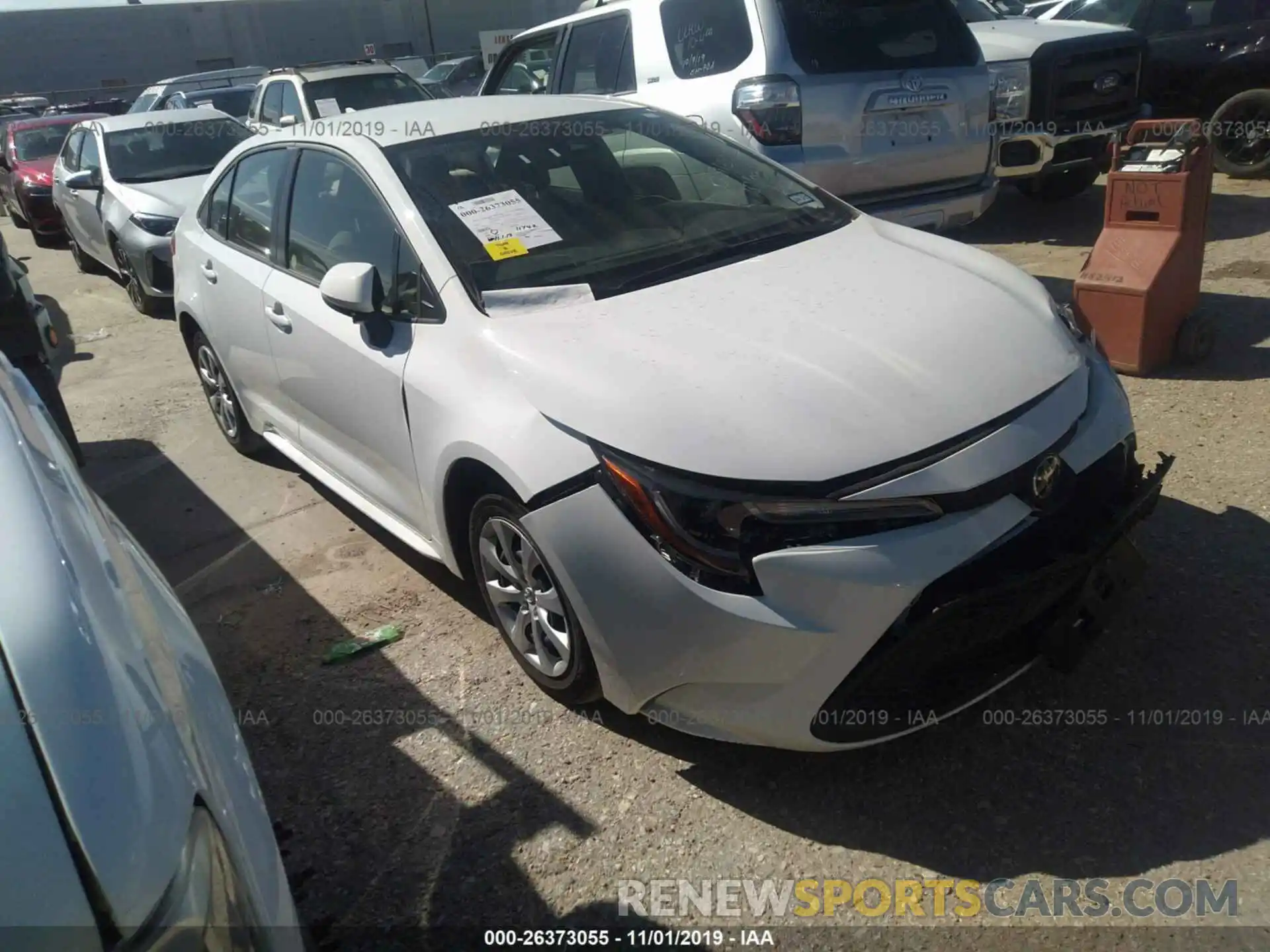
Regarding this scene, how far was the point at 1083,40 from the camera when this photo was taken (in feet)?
25.6

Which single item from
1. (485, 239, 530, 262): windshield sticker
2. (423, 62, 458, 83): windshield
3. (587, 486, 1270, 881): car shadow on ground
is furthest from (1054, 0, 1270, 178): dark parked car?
(423, 62, 458, 83): windshield

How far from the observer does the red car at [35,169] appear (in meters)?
12.6

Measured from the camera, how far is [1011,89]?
778 centimetres

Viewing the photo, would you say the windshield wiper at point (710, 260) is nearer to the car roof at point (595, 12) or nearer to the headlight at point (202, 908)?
the headlight at point (202, 908)

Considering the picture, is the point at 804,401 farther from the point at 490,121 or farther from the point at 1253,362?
the point at 1253,362

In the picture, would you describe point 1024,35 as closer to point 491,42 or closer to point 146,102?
point 491,42

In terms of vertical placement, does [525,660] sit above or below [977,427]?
below

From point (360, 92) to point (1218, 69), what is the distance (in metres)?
8.99

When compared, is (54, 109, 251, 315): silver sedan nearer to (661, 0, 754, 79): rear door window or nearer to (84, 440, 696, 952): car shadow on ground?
(661, 0, 754, 79): rear door window

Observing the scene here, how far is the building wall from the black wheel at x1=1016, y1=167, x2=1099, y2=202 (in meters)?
37.3

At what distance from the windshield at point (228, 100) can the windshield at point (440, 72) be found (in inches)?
211

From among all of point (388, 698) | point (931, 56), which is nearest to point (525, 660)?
point (388, 698)

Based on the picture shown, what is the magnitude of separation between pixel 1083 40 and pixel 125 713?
853cm

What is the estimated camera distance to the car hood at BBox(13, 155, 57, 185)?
12.6 meters
